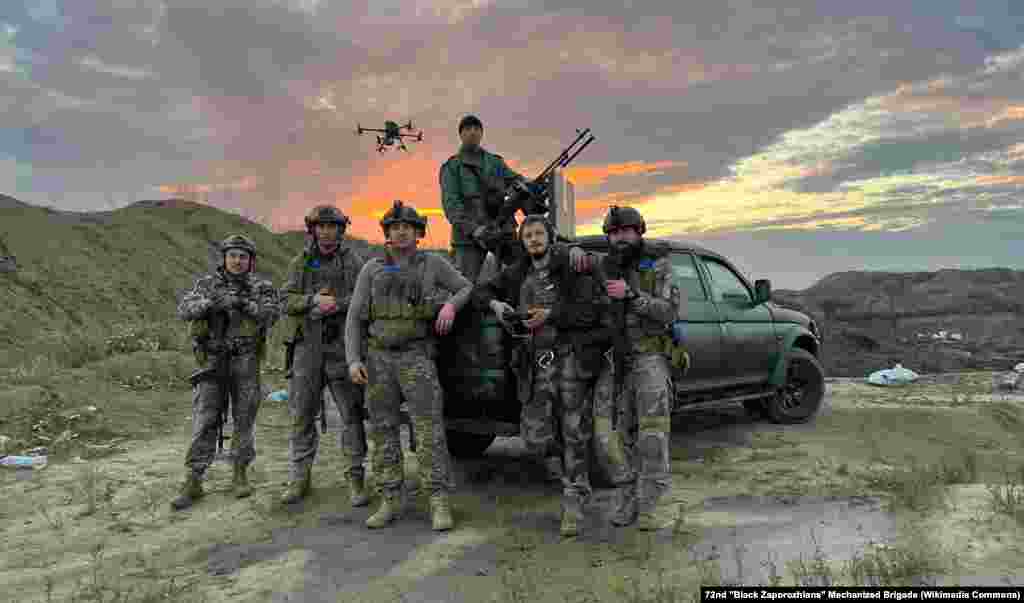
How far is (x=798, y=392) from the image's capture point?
22.7 ft

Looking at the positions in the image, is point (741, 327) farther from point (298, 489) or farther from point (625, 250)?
point (298, 489)

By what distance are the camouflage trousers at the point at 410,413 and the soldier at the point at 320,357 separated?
470mm

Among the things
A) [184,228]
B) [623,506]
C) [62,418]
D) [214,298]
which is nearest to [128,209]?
[184,228]

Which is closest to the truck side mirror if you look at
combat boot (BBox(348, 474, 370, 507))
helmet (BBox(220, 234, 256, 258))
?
combat boot (BBox(348, 474, 370, 507))

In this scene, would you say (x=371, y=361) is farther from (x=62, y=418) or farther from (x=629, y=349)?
(x=62, y=418)

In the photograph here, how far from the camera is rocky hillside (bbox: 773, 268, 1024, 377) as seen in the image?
13844mm

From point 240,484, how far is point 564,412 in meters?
2.76

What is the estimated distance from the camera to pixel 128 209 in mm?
41219

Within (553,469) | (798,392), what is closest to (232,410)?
(553,469)

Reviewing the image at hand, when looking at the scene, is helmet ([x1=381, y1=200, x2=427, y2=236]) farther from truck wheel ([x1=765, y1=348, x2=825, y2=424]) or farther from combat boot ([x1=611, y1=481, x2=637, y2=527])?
truck wheel ([x1=765, y1=348, x2=825, y2=424])

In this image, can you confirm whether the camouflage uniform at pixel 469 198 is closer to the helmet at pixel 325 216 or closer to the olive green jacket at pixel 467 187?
the olive green jacket at pixel 467 187

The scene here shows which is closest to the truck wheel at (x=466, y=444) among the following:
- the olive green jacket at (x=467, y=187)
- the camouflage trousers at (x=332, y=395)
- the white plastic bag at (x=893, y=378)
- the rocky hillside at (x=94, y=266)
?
the camouflage trousers at (x=332, y=395)

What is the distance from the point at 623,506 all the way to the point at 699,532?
0.46m

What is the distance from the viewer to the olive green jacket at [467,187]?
5535 mm
